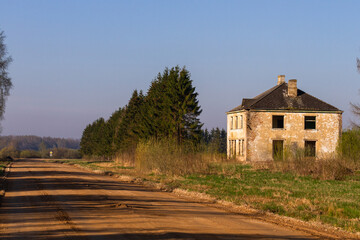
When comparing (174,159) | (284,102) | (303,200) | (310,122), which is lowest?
(303,200)

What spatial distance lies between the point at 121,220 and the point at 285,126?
39425 millimetres

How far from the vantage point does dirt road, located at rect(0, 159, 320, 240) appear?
9.95m

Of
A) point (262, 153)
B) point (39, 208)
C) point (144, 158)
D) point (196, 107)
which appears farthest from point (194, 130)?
point (39, 208)

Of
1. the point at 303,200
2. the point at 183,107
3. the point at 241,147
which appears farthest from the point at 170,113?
the point at 303,200

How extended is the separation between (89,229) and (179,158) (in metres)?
19.7

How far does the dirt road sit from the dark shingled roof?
33.3 m

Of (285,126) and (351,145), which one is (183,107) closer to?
(285,126)

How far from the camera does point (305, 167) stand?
29109mm

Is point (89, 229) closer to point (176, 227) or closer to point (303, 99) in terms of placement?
point (176, 227)

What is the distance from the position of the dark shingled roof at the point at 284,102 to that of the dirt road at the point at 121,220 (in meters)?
33.3

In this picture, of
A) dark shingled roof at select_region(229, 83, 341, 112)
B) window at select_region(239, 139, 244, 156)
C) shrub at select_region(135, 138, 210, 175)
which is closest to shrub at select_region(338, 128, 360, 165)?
shrub at select_region(135, 138, 210, 175)

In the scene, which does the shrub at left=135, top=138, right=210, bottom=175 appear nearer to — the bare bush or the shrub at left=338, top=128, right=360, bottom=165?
the bare bush

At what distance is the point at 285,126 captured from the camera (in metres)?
48.9

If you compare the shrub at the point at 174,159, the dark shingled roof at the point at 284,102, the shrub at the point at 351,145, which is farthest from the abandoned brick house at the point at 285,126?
the shrub at the point at 174,159
